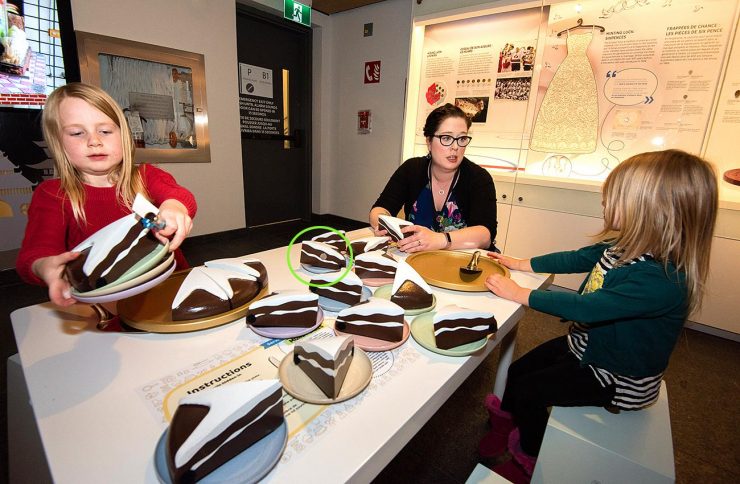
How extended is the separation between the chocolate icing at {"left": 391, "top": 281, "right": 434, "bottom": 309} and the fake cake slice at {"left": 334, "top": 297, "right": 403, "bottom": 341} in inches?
5.2

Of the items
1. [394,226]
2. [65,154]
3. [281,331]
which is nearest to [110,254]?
[281,331]

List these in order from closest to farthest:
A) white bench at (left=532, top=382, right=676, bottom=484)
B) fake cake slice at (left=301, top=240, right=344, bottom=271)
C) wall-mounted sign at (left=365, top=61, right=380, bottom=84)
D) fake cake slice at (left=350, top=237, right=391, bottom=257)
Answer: white bench at (left=532, top=382, right=676, bottom=484) < fake cake slice at (left=301, top=240, right=344, bottom=271) < fake cake slice at (left=350, top=237, right=391, bottom=257) < wall-mounted sign at (left=365, top=61, right=380, bottom=84)

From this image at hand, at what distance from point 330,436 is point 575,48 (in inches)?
128

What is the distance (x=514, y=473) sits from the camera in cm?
122

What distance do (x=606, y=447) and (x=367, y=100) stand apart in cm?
424

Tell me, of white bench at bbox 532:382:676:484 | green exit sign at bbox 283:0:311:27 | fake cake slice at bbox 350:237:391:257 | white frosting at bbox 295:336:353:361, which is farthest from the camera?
green exit sign at bbox 283:0:311:27

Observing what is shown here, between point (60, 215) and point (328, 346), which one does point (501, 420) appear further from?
point (60, 215)

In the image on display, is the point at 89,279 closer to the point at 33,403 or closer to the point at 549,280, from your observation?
the point at 33,403

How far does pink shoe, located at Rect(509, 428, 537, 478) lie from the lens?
1.18 metres

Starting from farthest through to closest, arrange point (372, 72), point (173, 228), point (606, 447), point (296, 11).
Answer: point (372, 72) → point (296, 11) → point (606, 447) → point (173, 228)

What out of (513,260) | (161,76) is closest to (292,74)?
(161,76)

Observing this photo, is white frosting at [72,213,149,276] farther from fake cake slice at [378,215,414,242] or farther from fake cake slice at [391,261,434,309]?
fake cake slice at [378,215,414,242]

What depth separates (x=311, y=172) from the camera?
16.5 feet

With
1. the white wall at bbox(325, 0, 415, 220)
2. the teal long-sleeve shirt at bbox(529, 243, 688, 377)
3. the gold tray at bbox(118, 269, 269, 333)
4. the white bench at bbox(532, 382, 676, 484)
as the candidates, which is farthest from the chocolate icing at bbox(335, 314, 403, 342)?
the white wall at bbox(325, 0, 415, 220)
